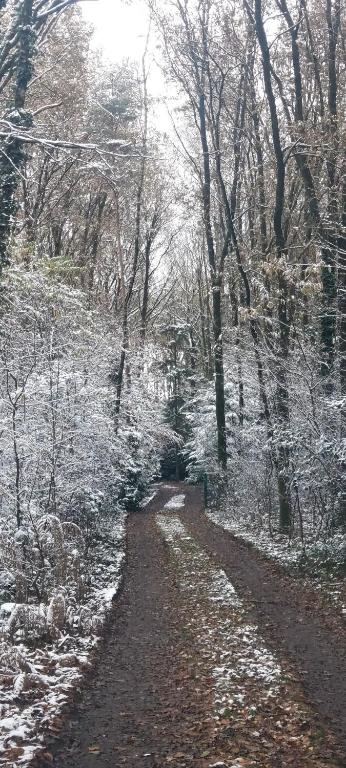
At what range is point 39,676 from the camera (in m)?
6.39

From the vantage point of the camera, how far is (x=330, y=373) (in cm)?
1233

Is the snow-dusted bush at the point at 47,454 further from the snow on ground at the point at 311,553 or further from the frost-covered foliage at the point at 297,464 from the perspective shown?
the frost-covered foliage at the point at 297,464

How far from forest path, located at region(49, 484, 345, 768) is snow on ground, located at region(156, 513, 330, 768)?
0.01 metres

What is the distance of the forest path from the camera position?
514cm

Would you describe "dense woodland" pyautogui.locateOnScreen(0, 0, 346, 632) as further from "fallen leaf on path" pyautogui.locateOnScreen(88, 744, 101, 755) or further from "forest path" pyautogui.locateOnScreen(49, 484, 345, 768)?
"fallen leaf on path" pyautogui.locateOnScreen(88, 744, 101, 755)

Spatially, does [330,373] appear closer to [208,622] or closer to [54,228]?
[208,622]

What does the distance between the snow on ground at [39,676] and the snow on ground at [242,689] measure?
1394 mm

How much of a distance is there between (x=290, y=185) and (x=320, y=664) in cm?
1494

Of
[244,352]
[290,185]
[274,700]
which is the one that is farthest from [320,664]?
[290,185]

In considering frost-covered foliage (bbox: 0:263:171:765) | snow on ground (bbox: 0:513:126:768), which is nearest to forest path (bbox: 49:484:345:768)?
snow on ground (bbox: 0:513:126:768)

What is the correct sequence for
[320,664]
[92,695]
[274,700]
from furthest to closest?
[320,664], [92,695], [274,700]

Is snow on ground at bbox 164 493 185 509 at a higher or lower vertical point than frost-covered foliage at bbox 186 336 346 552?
lower

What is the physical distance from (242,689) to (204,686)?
0.45 meters

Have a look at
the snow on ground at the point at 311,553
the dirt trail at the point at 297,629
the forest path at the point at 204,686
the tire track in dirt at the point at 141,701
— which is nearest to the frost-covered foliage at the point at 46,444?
the tire track in dirt at the point at 141,701
